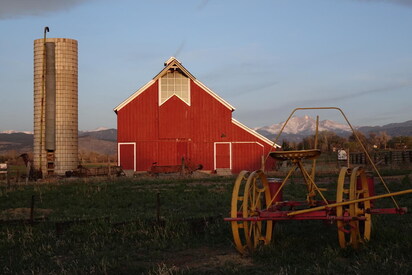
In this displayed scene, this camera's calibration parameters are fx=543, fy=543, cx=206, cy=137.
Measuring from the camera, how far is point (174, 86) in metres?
34.9

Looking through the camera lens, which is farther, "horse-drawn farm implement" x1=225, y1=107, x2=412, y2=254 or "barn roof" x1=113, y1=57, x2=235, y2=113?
"barn roof" x1=113, y1=57, x2=235, y2=113

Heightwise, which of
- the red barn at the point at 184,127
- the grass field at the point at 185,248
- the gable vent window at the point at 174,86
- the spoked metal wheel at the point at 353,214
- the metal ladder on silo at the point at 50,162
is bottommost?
the grass field at the point at 185,248

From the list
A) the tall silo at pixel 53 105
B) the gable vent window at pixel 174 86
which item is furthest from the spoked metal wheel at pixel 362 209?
the tall silo at pixel 53 105

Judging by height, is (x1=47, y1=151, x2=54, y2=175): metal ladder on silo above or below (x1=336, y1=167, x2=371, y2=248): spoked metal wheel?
above

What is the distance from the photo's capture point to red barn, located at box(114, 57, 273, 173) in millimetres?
34719

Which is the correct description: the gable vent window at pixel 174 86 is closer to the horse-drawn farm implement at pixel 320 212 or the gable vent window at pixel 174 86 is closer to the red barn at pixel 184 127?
the red barn at pixel 184 127

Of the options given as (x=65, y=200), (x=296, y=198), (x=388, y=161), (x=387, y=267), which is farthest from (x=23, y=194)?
(x=388, y=161)

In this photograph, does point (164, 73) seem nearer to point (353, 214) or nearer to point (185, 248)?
point (185, 248)

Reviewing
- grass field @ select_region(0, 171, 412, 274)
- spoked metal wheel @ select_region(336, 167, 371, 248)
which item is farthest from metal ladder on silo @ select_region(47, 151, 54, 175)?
spoked metal wheel @ select_region(336, 167, 371, 248)

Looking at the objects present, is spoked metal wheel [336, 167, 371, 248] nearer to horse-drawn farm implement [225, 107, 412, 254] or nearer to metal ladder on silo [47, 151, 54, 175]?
horse-drawn farm implement [225, 107, 412, 254]

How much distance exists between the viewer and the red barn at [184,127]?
34.7 m

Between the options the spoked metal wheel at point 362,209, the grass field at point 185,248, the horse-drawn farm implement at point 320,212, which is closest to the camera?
the grass field at point 185,248

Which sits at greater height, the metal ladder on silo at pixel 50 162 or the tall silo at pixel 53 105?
the tall silo at pixel 53 105

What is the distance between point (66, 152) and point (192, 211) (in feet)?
74.7
